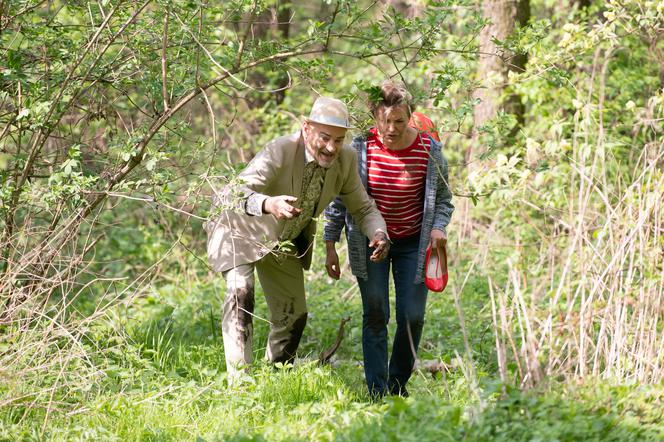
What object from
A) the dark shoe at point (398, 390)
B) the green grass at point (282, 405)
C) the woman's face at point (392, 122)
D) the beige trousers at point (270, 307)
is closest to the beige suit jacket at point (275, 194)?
the beige trousers at point (270, 307)

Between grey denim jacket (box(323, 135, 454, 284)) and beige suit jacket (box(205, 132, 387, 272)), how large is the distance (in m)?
0.19

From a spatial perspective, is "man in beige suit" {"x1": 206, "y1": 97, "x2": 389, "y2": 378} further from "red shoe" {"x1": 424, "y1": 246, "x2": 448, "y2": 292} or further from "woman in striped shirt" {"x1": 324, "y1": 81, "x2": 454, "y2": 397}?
"red shoe" {"x1": 424, "y1": 246, "x2": 448, "y2": 292}

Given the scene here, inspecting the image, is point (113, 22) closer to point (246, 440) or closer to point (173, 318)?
point (173, 318)

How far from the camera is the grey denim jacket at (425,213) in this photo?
5906 mm

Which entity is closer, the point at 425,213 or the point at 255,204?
the point at 255,204

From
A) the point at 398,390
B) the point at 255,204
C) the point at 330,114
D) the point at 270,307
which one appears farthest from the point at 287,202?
the point at 398,390

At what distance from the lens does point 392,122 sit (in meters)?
5.67

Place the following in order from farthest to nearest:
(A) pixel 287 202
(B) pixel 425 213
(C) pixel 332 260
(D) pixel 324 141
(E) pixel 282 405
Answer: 1. (C) pixel 332 260
2. (B) pixel 425 213
3. (D) pixel 324 141
4. (A) pixel 287 202
5. (E) pixel 282 405

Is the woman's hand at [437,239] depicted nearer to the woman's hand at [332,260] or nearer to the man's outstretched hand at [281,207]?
the woman's hand at [332,260]

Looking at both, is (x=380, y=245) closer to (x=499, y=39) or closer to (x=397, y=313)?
(x=397, y=313)

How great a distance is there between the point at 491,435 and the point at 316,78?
9.63ft

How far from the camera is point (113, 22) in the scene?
638 centimetres

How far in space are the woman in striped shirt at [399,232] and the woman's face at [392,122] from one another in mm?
14

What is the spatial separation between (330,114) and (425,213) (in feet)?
3.21
